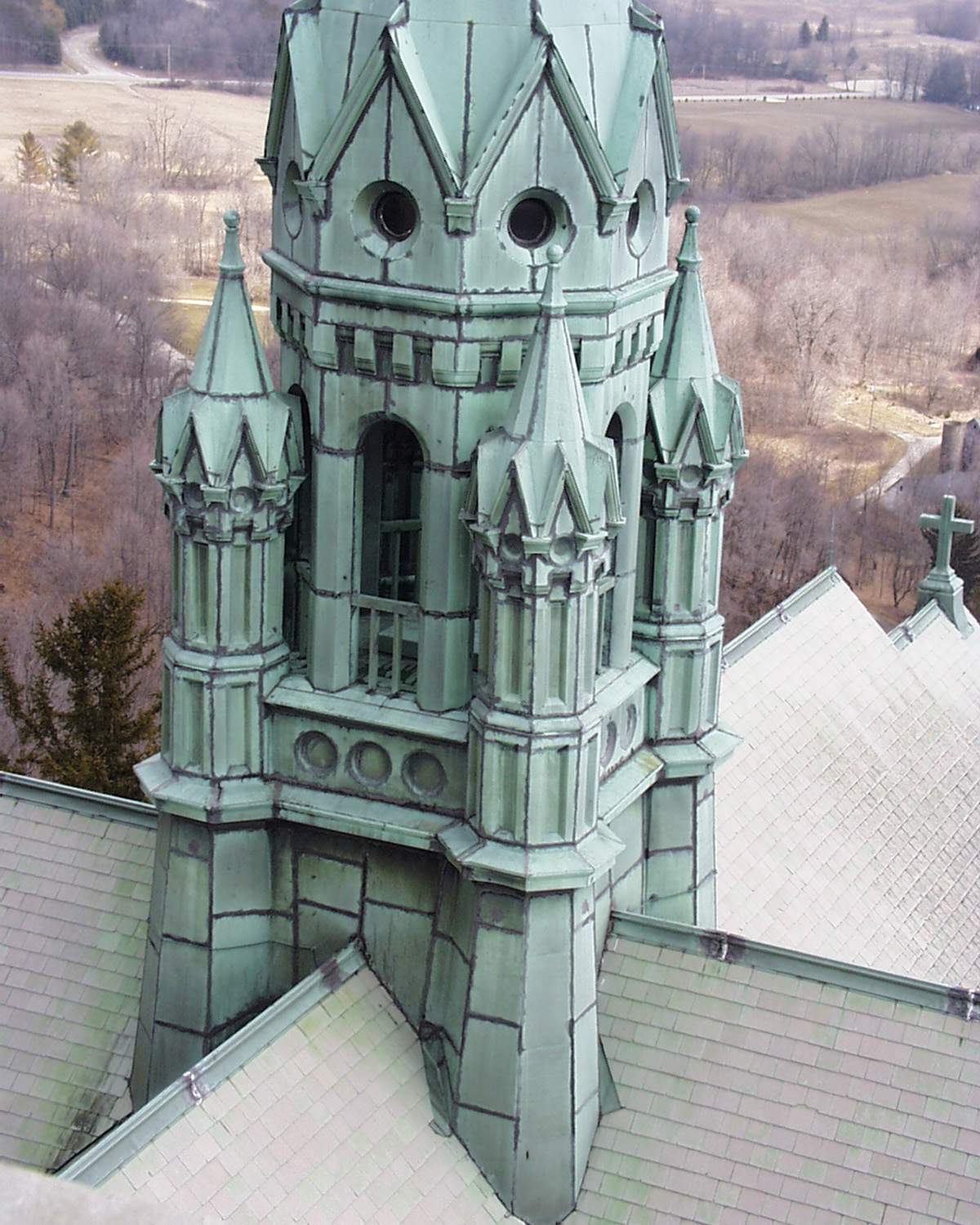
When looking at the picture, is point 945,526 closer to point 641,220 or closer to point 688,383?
point 688,383

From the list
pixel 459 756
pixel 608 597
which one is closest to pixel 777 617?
pixel 608 597

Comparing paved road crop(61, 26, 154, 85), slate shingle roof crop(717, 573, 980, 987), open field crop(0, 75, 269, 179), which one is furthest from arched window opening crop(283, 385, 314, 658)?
paved road crop(61, 26, 154, 85)

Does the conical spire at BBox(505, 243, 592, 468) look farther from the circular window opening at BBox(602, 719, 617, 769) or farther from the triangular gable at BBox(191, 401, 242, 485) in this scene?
the circular window opening at BBox(602, 719, 617, 769)

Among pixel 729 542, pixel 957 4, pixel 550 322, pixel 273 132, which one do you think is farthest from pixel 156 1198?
pixel 957 4

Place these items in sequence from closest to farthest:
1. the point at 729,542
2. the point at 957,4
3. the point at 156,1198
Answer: the point at 156,1198, the point at 729,542, the point at 957,4

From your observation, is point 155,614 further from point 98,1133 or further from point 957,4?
point 957,4

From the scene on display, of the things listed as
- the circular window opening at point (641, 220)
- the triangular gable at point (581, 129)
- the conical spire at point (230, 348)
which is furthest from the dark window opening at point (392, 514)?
the triangular gable at point (581, 129)

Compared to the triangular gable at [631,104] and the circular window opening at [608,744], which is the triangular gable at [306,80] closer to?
the triangular gable at [631,104]
